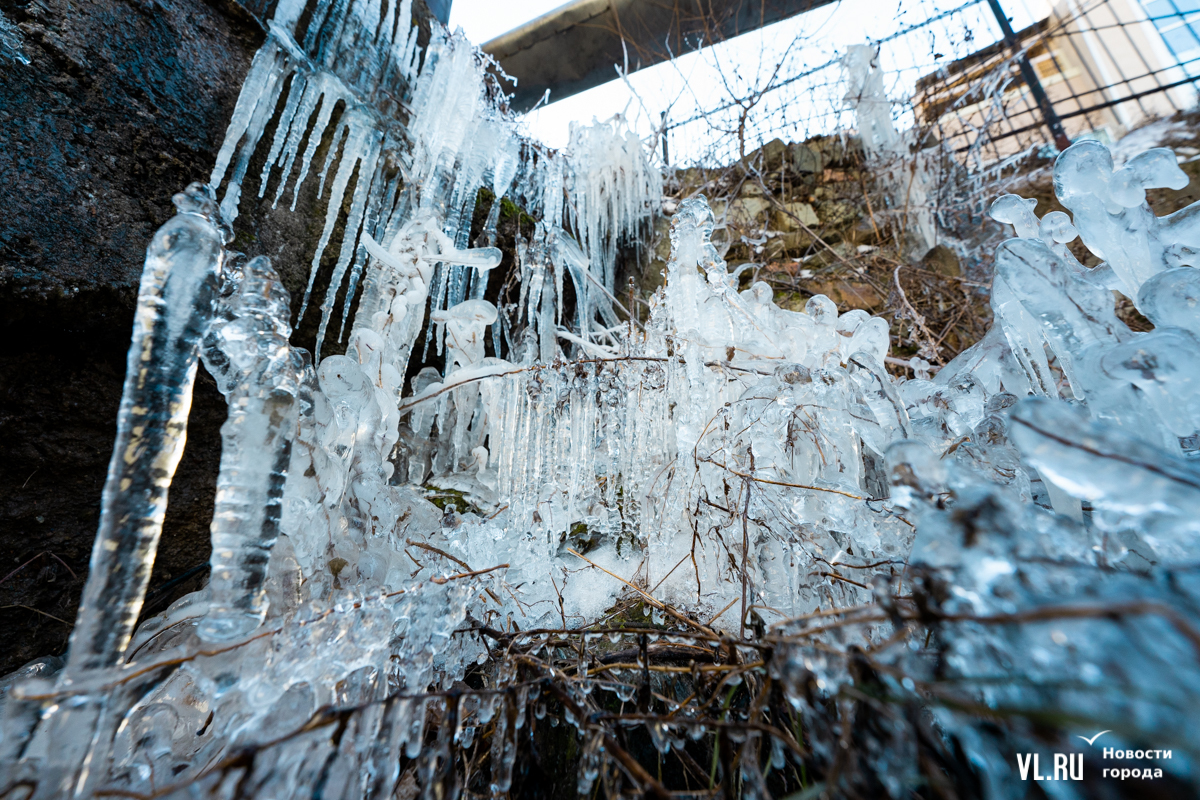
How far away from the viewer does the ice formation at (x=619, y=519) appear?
0.49m

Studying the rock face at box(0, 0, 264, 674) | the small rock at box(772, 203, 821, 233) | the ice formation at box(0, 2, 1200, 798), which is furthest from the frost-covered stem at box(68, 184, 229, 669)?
the small rock at box(772, 203, 821, 233)

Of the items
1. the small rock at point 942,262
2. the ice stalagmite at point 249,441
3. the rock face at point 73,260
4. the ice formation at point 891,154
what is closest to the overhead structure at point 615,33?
the ice formation at point 891,154

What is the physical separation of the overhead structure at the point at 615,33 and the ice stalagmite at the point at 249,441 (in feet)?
16.5

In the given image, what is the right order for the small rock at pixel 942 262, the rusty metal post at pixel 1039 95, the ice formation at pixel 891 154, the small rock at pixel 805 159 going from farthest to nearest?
the small rock at pixel 805 159 → the ice formation at pixel 891 154 → the rusty metal post at pixel 1039 95 → the small rock at pixel 942 262

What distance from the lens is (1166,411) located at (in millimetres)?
781

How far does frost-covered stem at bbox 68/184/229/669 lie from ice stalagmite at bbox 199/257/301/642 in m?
0.07

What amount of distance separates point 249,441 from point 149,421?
0.46 feet

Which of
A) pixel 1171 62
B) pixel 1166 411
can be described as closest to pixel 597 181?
pixel 1166 411

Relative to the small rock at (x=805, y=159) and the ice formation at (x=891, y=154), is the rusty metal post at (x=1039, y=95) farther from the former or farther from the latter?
the small rock at (x=805, y=159)

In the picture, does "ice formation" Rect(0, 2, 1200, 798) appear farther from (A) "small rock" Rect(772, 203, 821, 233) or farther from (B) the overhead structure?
(B) the overhead structure

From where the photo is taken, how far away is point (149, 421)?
755 mm

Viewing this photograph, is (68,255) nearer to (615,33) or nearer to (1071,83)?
(615,33)

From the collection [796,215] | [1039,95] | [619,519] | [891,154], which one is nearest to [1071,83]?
[1039,95]

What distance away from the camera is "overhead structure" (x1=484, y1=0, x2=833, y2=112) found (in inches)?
193
